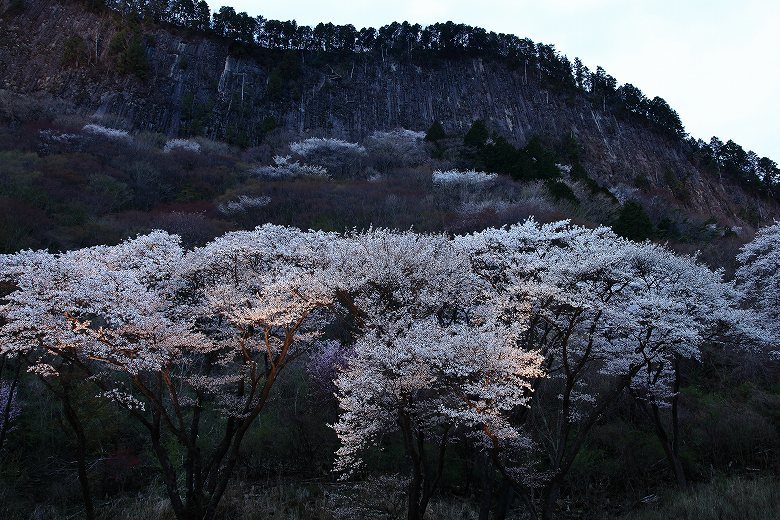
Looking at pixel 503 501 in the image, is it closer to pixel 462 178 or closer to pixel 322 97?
pixel 462 178

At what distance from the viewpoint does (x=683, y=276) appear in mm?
16219

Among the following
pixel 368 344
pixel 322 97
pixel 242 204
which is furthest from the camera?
pixel 322 97

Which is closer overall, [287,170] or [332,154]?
[287,170]

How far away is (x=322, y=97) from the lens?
6981cm

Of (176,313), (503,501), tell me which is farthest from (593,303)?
(176,313)

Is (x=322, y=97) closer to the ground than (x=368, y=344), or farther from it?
farther from it

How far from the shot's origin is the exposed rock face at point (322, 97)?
61.9 m

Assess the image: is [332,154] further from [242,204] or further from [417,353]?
[417,353]

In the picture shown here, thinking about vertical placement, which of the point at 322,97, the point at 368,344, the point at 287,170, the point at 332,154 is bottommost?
the point at 368,344

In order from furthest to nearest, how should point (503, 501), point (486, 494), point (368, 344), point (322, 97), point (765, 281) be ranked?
point (322, 97) < point (765, 281) < point (503, 501) < point (486, 494) < point (368, 344)

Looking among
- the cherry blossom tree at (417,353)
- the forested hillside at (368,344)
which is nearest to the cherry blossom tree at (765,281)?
the forested hillside at (368,344)

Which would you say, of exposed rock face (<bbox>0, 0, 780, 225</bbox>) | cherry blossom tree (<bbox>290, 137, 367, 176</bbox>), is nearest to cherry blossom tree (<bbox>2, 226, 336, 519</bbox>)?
cherry blossom tree (<bbox>290, 137, 367, 176</bbox>)

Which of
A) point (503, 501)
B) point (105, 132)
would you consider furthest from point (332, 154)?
point (503, 501)

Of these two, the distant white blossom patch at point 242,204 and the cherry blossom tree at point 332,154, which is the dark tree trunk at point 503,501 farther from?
the cherry blossom tree at point 332,154
